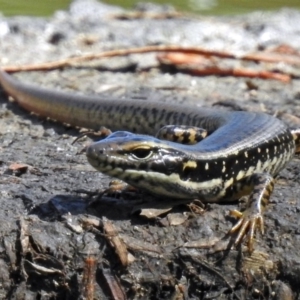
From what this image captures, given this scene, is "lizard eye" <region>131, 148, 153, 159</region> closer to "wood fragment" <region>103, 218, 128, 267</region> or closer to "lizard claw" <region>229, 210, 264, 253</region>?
"wood fragment" <region>103, 218, 128, 267</region>

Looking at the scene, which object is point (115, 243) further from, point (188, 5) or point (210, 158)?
point (188, 5)

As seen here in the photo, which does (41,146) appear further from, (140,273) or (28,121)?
(140,273)

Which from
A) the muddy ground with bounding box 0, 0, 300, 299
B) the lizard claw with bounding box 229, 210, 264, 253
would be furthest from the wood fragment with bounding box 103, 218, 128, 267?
the lizard claw with bounding box 229, 210, 264, 253

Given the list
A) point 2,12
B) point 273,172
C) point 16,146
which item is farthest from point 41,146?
point 2,12

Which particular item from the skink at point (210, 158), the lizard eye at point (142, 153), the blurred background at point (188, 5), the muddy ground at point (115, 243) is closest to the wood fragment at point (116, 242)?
the muddy ground at point (115, 243)

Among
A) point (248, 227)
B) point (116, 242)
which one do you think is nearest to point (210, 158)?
point (248, 227)

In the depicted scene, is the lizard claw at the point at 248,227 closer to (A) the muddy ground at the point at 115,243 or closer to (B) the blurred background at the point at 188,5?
(A) the muddy ground at the point at 115,243
